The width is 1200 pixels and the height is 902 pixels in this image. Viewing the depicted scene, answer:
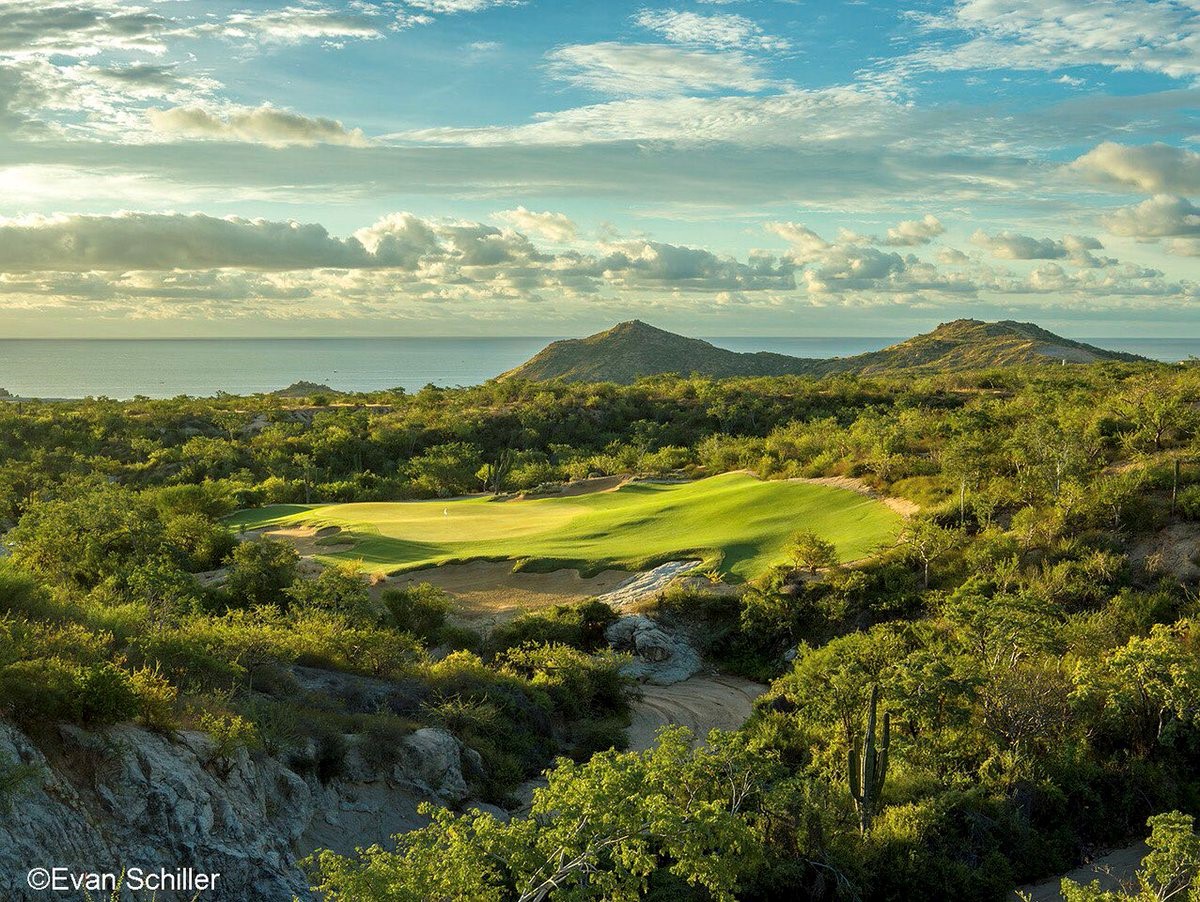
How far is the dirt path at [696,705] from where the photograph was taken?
62.7 feet

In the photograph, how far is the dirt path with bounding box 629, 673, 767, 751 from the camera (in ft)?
62.7

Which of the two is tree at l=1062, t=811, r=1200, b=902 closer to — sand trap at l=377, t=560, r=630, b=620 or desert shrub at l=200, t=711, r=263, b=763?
desert shrub at l=200, t=711, r=263, b=763

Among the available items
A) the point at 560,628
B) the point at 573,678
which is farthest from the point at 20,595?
the point at 560,628

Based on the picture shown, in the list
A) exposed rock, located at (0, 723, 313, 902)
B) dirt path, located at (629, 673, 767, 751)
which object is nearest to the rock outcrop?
exposed rock, located at (0, 723, 313, 902)

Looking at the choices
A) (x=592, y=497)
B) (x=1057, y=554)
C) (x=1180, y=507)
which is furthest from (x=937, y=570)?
(x=592, y=497)

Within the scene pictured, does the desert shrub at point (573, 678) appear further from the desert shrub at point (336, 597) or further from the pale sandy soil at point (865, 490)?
the pale sandy soil at point (865, 490)

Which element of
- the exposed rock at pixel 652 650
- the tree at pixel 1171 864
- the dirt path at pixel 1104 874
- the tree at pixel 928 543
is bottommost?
the dirt path at pixel 1104 874

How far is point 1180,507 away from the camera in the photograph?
2314 centimetres

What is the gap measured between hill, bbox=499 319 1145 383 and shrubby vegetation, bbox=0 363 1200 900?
282 feet

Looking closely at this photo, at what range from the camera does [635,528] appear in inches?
1210

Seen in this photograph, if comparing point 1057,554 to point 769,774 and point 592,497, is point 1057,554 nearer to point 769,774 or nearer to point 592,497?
point 769,774

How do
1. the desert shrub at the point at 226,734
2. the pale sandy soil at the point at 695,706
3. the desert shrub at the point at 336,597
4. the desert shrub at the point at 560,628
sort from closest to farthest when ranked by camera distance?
the desert shrub at the point at 226,734, the pale sandy soil at the point at 695,706, the desert shrub at the point at 336,597, the desert shrub at the point at 560,628

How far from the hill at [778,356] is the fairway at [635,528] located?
7926 cm

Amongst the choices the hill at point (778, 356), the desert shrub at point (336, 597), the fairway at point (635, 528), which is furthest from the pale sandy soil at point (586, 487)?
the hill at point (778, 356)
